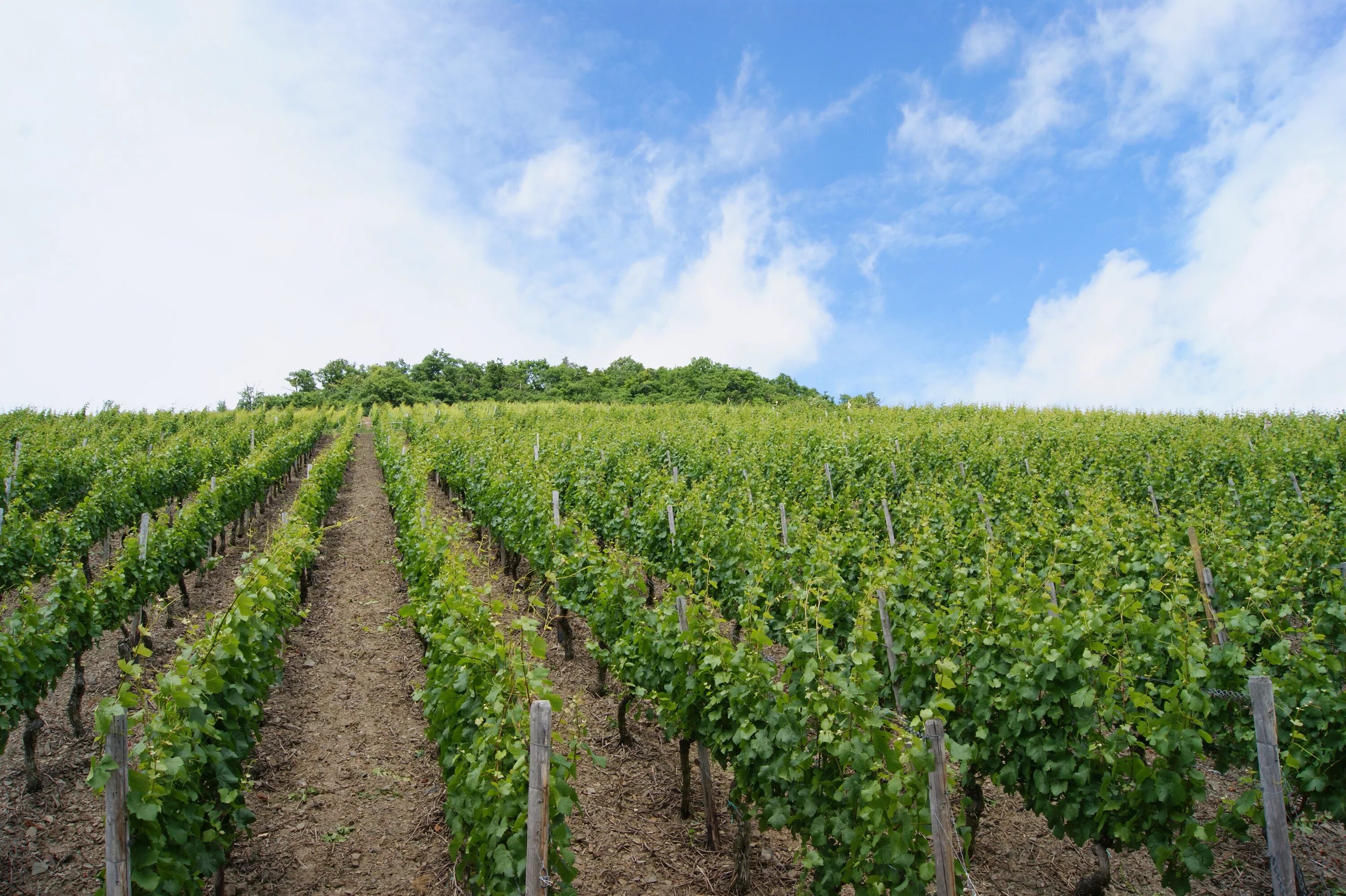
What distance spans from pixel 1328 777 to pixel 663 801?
13.9 feet

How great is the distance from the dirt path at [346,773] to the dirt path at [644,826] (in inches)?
41.2

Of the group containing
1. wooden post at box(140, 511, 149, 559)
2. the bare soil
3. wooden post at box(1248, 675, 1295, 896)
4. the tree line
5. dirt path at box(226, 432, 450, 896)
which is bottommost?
the bare soil

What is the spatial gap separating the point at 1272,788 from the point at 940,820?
1.80 m

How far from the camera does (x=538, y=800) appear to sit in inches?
123

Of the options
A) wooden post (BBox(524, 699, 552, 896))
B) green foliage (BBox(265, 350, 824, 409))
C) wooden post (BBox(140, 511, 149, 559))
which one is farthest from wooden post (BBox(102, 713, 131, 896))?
green foliage (BBox(265, 350, 824, 409))

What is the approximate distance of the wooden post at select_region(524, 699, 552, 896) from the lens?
3.11 metres

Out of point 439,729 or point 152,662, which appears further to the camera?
point 152,662

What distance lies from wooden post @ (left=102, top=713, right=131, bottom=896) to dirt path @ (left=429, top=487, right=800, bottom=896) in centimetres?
195

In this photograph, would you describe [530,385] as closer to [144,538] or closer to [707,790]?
[144,538]

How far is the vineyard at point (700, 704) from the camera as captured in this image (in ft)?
11.2

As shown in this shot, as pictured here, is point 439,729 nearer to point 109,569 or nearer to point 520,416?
point 109,569

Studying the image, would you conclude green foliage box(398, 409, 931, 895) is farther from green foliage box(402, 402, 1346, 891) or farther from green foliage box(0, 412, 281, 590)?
green foliage box(0, 412, 281, 590)

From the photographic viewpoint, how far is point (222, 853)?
12.5ft

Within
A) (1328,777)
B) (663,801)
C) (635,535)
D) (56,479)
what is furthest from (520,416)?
(1328,777)
